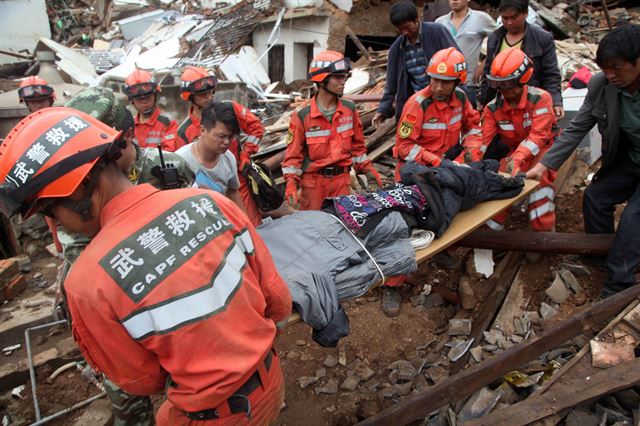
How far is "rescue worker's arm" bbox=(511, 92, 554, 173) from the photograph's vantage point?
362cm

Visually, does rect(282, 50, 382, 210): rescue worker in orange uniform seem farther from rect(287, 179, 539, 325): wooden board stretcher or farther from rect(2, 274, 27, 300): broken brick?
rect(2, 274, 27, 300): broken brick

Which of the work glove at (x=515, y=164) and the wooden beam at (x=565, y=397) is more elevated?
the work glove at (x=515, y=164)

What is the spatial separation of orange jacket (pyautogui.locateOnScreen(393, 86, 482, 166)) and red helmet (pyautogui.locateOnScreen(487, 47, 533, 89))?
0.44 meters

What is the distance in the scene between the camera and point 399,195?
2996mm

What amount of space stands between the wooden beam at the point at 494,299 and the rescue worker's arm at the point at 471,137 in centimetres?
94

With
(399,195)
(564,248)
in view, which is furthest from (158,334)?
(564,248)

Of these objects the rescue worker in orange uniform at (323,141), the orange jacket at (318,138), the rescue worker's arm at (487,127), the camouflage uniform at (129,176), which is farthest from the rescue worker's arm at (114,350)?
the rescue worker's arm at (487,127)

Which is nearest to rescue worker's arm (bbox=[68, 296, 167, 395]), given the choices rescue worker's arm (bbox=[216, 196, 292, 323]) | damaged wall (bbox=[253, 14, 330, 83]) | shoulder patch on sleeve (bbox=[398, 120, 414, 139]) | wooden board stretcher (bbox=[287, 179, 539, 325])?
rescue worker's arm (bbox=[216, 196, 292, 323])

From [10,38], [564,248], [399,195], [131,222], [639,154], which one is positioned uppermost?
[131,222]

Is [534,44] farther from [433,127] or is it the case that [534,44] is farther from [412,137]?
[412,137]

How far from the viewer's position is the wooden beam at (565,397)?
2158 millimetres

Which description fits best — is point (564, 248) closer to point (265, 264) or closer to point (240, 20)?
point (265, 264)

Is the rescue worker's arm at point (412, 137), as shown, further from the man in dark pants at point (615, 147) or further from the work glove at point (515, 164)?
the man in dark pants at point (615, 147)

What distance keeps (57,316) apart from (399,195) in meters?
3.19
